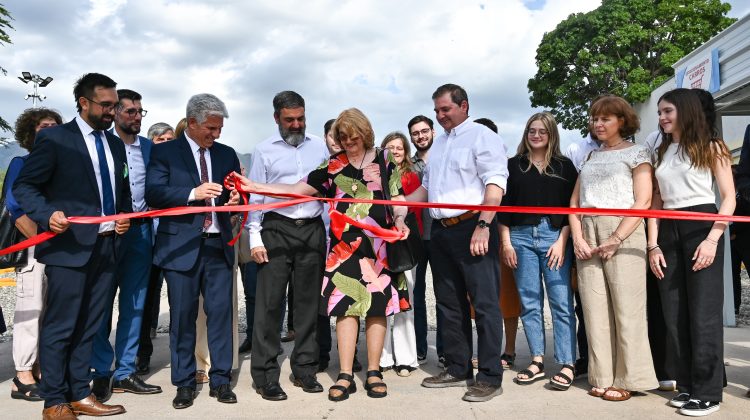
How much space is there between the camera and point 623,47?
104ft

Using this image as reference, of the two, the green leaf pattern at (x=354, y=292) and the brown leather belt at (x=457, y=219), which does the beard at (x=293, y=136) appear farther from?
the brown leather belt at (x=457, y=219)

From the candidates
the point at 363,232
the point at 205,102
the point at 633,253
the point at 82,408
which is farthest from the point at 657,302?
the point at 82,408

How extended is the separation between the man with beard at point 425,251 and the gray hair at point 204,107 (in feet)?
5.99

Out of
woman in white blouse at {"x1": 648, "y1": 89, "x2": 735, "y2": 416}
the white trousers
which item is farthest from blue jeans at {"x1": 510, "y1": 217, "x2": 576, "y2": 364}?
the white trousers

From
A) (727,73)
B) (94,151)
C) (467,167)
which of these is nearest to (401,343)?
(467,167)

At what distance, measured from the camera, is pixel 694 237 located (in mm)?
3725

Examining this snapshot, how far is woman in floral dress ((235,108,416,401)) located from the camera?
4082 millimetres

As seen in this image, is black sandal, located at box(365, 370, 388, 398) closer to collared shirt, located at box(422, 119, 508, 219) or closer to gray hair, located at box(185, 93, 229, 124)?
collared shirt, located at box(422, 119, 508, 219)

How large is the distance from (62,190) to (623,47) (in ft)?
108

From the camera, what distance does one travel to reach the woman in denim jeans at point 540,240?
4289 mm

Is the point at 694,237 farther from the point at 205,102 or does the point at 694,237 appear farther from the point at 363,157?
the point at 205,102

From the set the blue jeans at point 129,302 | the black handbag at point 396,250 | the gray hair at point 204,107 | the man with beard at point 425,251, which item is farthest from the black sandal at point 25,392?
the man with beard at point 425,251

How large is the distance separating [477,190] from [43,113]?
3334 mm

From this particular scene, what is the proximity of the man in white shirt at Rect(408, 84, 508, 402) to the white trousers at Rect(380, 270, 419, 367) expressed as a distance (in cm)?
43
